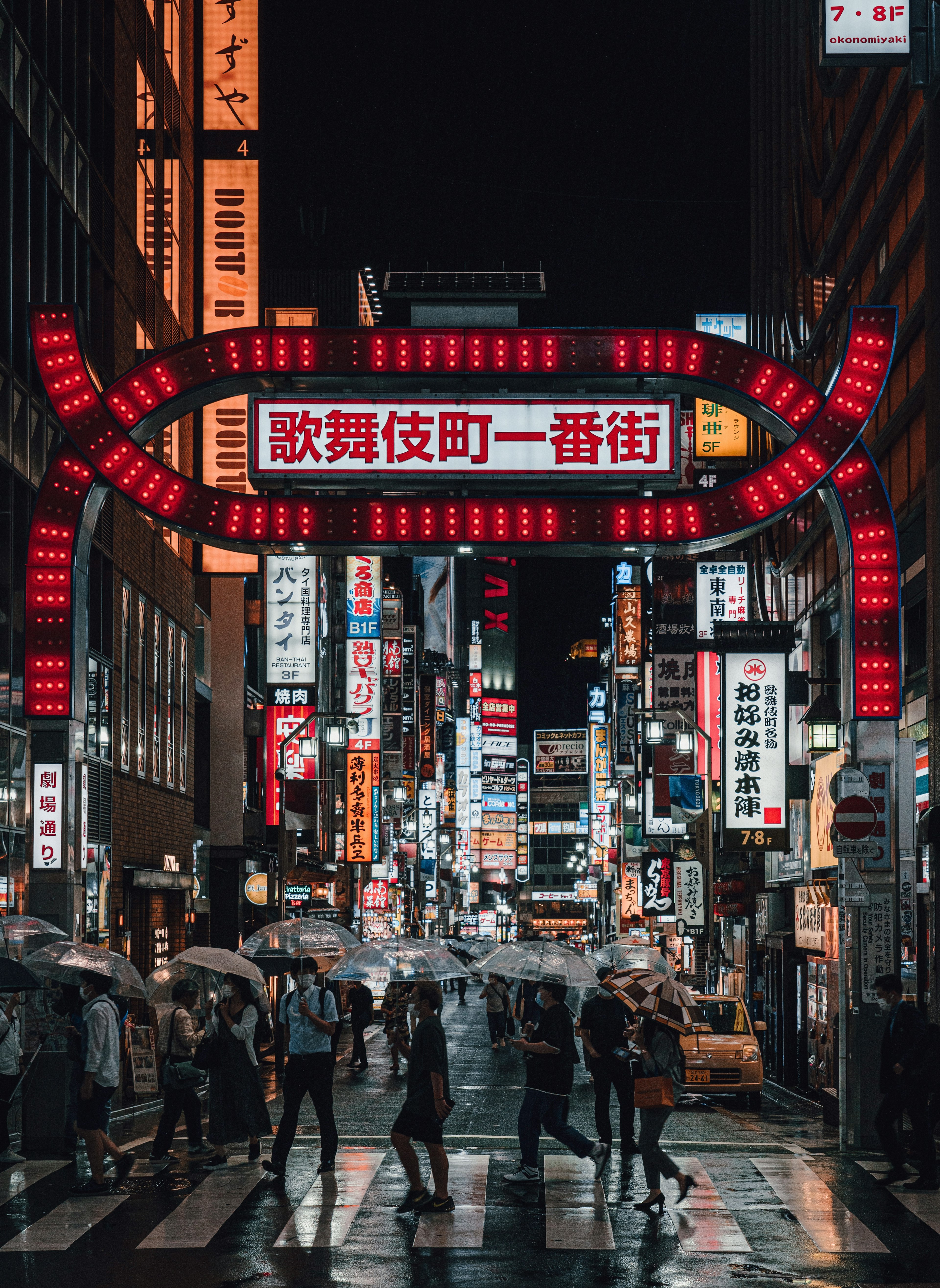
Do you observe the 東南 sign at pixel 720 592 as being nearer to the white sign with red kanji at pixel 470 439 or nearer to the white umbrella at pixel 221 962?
the white sign with red kanji at pixel 470 439

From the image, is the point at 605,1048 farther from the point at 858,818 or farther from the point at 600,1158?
the point at 858,818

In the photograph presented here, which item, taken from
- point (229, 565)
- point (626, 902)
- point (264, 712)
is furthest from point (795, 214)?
point (626, 902)

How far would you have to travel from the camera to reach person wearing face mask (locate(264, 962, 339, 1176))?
50.8ft

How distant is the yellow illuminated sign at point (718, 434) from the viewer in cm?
4244

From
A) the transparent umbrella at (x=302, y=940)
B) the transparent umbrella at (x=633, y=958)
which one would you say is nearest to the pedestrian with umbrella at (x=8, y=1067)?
the transparent umbrella at (x=302, y=940)

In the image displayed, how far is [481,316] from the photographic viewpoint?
66.1 feet

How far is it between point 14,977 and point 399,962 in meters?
5.17

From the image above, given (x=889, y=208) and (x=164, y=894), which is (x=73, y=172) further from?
(x=164, y=894)

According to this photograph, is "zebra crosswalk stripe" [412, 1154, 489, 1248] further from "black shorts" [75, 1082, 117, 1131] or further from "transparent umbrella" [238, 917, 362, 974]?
"black shorts" [75, 1082, 117, 1131]

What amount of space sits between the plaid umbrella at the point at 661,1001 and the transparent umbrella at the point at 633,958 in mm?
6467

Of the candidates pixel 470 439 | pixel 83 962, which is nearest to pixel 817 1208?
pixel 83 962

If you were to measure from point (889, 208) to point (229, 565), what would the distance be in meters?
17.5

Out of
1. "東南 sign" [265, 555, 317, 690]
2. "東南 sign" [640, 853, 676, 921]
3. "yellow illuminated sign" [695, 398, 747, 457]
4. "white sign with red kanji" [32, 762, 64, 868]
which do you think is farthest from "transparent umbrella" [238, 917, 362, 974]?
"東南 sign" [640, 853, 676, 921]

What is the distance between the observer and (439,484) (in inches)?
755
